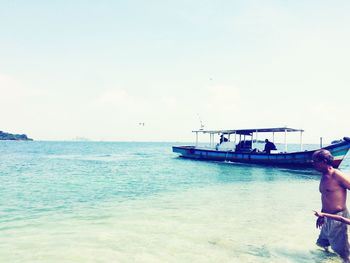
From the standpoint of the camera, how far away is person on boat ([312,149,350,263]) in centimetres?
475

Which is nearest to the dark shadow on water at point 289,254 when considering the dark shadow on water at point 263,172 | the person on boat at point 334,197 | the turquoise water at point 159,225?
the turquoise water at point 159,225

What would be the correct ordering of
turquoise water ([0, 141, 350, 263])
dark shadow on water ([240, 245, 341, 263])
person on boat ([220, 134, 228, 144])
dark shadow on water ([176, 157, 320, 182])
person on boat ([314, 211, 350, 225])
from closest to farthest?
person on boat ([314, 211, 350, 225]), dark shadow on water ([240, 245, 341, 263]), turquoise water ([0, 141, 350, 263]), dark shadow on water ([176, 157, 320, 182]), person on boat ([220, 134, 228, 144])

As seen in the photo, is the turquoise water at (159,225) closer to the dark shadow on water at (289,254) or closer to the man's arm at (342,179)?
the dark shadow on water at (289,254)

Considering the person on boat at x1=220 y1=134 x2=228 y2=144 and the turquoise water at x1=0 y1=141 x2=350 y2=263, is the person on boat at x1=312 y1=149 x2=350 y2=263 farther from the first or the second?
the person on boat at x1=220 y1=134 x2=228 y2=144

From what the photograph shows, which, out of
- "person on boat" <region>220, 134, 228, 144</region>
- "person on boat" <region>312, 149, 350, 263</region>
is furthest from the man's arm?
"person on boat" <region>220, 134, 228, 144</region>

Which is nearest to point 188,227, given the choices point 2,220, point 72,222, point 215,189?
point 72,222

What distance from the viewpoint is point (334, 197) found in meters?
4.90

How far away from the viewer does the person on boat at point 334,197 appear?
187 inches

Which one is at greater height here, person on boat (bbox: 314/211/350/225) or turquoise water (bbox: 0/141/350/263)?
person on boat (bbox: 314/211/350/225)

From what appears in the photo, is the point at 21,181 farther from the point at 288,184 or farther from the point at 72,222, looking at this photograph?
the point at 288,184

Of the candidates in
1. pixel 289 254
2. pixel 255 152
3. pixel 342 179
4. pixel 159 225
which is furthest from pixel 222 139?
pixel 342 179

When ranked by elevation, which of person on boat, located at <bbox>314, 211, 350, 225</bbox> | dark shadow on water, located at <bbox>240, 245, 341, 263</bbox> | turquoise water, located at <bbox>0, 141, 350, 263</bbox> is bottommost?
turquoise water, located at <bbox>0, 141, 350, 263</bbox>

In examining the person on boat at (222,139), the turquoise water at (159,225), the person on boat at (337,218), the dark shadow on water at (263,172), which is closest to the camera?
the person on boat at (337,218)

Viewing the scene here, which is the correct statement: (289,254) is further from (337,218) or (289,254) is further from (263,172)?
(263,172)
